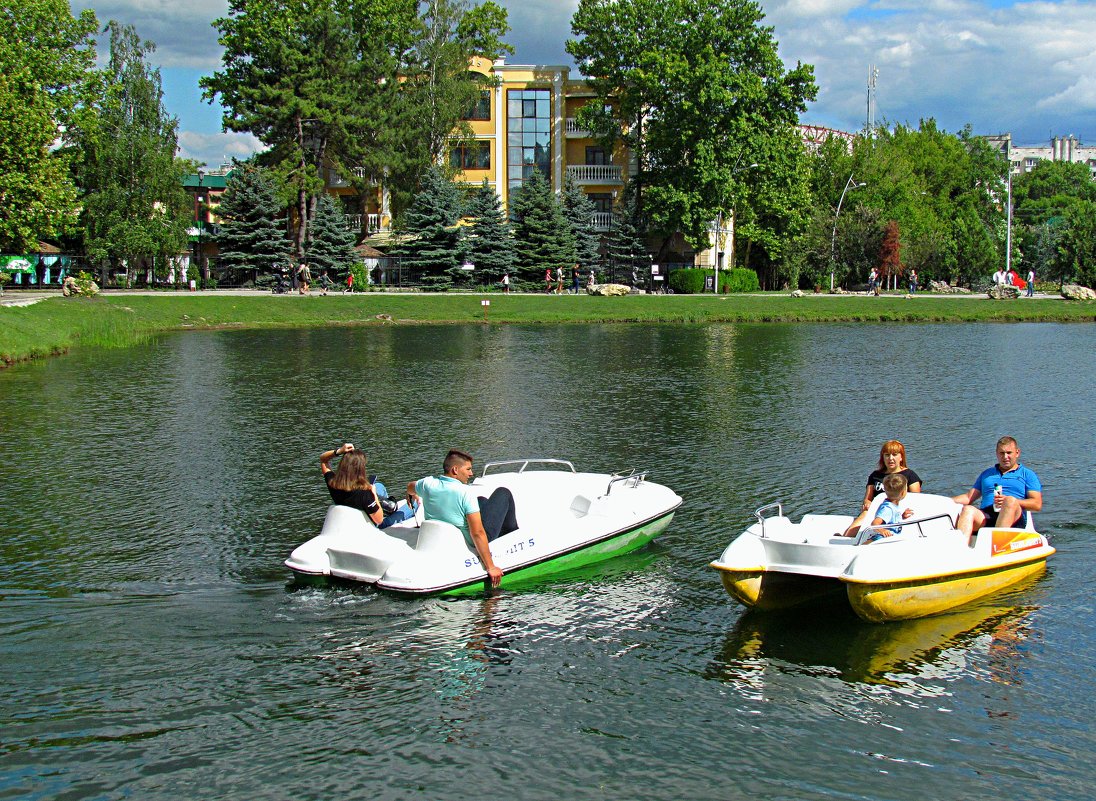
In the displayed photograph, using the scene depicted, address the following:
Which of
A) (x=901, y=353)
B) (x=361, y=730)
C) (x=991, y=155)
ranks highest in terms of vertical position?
(x=991, y=155)

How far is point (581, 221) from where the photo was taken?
69438mm

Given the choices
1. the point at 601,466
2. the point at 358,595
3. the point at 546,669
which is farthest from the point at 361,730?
the point at 601,466

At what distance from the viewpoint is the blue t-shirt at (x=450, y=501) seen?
10797mm

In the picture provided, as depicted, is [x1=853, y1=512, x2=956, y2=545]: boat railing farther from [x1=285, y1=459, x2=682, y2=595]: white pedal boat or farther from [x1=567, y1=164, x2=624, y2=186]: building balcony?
[x1=567, y1=164, x2=624, y2=186]: building balcony

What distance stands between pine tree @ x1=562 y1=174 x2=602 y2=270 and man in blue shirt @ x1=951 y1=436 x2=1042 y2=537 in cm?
5737

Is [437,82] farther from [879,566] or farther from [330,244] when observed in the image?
[879,566]

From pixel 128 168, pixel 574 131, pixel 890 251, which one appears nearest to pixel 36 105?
pixel 128 168

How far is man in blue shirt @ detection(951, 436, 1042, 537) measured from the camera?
1148 cm

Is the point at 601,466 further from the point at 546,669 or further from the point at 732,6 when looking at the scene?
the point at 732,6

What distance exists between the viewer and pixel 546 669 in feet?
30.2

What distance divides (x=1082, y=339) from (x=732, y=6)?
34.1 m

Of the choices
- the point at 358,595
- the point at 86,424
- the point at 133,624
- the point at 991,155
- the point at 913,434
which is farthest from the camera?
the point at 991,155

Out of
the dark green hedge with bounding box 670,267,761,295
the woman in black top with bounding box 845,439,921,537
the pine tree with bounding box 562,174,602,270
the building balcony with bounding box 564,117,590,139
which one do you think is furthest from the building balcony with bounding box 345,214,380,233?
the woman in black top with bounding box 845,439,921,537

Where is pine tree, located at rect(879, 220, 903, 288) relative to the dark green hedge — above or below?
above
